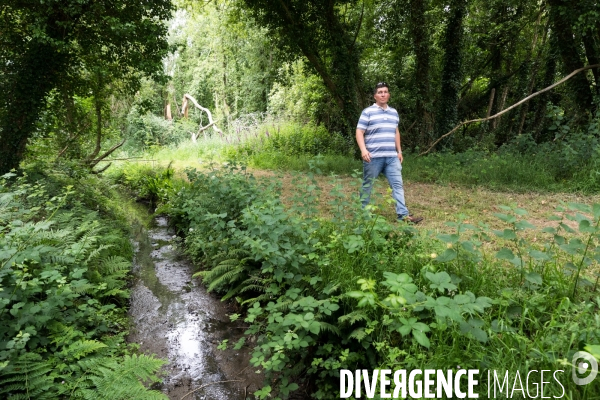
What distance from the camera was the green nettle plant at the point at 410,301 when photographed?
2.05 metres

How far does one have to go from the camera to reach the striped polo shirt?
16.6 feet

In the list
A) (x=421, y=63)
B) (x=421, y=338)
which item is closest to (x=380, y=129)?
(x=421, y=338)

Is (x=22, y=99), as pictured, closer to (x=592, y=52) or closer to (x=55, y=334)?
(x=55, y=334)

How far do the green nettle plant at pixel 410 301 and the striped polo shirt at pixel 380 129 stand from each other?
1488mm

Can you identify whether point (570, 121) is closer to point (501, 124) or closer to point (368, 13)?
point (501, 124)

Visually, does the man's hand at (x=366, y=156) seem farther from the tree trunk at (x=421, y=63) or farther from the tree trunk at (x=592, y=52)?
the tree trunk at (x=592, y=52)

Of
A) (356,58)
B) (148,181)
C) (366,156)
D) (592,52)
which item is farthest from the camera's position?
(356,58)

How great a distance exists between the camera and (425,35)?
1090 cm

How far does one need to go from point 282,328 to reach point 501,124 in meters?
14.5

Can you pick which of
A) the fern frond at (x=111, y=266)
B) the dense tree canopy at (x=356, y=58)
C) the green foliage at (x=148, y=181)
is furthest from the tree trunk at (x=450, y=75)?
the fern frond at (x=111, y=266)

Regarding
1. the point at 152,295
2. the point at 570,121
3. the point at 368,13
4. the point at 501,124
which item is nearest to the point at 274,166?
the point at 368,13

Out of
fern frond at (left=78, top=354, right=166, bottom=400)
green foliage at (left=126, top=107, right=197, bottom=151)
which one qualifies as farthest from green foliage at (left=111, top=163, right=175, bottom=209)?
green foliage at (left=126, top=107, right=197, bottom=151)

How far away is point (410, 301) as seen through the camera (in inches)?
79.2

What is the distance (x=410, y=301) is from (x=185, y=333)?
9.75 ft
